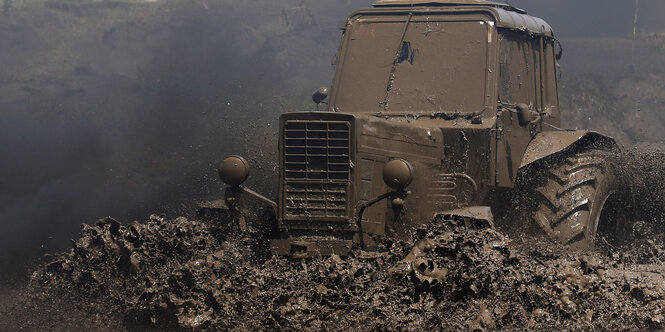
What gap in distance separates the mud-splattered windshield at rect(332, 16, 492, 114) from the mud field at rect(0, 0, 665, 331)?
4.19 feet

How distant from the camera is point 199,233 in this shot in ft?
27.3

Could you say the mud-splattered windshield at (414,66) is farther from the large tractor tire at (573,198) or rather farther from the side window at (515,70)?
the large tractor tire at (573,198)

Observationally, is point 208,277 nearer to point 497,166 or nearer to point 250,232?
point 250,232

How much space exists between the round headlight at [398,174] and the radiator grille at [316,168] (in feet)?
1.29

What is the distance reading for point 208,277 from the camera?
7516 mm

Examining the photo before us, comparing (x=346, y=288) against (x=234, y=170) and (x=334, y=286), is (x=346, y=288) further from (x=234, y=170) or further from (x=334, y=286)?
(x=234, y=170)

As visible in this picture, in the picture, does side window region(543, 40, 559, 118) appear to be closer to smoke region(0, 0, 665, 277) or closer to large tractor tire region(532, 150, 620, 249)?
large tractor tire region(532, 150, 620, 249)

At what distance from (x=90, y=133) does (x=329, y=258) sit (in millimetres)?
6447

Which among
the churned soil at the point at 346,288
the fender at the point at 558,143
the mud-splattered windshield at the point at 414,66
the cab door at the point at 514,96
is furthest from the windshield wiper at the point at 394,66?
the churned soil at the point at 346,288

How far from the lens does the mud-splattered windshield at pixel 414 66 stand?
30.9 feet

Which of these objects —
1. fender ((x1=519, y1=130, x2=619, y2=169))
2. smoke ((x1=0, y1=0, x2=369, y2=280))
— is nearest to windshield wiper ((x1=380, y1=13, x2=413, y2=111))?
fender ((x1=519, y1=130, x2=619, y2=169))

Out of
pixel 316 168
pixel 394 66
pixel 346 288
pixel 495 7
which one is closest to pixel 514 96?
pixel 495 7

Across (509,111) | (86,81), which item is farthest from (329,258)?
(86,81)

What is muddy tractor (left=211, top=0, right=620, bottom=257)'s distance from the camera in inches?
314
